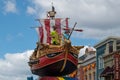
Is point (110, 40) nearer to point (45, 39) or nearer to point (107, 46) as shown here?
point (107, 46)

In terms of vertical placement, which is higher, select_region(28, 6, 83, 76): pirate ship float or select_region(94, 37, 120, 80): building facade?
select_region(94, 37, 120, 80): building facade

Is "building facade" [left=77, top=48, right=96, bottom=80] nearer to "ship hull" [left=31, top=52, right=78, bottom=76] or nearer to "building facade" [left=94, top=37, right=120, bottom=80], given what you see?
"building facade" [left=94, top=37, right=120, bottom=80]

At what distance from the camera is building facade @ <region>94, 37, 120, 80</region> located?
60.3 m

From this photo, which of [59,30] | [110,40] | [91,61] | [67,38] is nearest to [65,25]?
[59,30]

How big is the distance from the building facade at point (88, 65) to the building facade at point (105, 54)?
6.33ft

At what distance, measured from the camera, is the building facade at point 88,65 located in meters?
67.6

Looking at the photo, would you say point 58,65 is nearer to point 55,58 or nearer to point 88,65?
point 55,58

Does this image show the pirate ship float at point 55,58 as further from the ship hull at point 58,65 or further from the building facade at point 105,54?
the building facade at point 105,54

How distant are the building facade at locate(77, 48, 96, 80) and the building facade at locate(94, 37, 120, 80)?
193 centimetres

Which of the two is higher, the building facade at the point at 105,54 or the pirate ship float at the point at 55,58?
the building facade at the point at 105,54

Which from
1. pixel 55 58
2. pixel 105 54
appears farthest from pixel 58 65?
pixel 105 54

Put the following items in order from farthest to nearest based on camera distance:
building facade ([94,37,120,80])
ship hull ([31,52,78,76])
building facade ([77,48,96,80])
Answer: building facade ([77,48,96,80]) → building facade ([94,37,120,80]) → ship hull ([31,52,78,76])

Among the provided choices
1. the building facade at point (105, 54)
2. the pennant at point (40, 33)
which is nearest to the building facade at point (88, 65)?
the building facade at point (105, 54)

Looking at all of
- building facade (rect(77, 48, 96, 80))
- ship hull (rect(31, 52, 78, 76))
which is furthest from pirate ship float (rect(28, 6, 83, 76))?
building facade (rect(77, 48, 96, 80))
